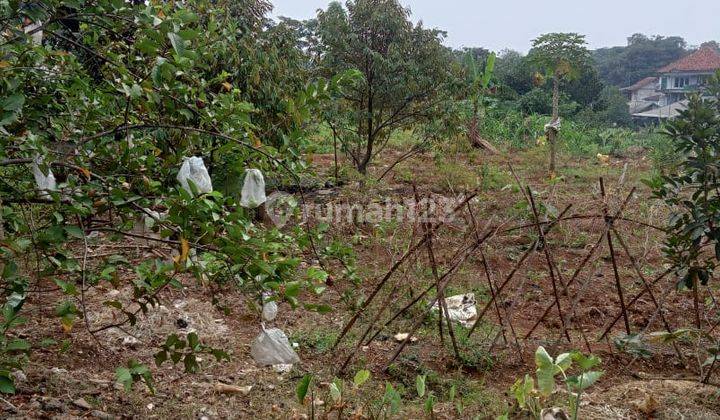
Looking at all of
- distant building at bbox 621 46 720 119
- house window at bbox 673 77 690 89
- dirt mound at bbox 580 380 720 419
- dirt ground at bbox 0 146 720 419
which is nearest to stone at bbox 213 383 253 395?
dirt ground at bbox 0 146 720 419

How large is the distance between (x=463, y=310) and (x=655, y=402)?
1498mm

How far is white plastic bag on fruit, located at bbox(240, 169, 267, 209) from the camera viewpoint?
1.86 metres

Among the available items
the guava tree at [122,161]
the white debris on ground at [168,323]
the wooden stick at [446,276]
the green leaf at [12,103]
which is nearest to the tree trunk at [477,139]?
the white debris on ground at [168,323]

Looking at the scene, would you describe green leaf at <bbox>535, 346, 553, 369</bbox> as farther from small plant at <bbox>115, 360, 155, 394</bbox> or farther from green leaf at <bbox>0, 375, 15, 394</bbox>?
green leaf at <bbox>0, 375, 15, 394</bbox>

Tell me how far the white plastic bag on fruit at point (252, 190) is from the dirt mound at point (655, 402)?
4.57ft

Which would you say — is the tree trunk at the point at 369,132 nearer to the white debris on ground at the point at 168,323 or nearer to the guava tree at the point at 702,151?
the white debris on ground at the point at 168,323

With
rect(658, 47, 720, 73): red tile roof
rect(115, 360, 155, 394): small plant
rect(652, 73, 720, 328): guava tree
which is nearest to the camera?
rect(115, 360, 155, 394): small plant

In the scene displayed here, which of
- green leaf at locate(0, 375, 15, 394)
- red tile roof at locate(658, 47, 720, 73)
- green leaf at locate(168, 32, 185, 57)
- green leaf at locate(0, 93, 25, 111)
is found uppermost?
red tile roof at locate(658, 47, 720, 73)

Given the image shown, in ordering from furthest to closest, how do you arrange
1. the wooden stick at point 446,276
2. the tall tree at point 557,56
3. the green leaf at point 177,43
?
the tall tree at point 557,56, the wooden stick at point 446,276, the green leaf at point 177,43

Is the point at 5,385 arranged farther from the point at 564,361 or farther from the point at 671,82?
the point at 671,82

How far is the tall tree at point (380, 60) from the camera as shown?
6.96 metres

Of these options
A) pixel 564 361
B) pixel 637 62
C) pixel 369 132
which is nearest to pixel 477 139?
pixel 369 132

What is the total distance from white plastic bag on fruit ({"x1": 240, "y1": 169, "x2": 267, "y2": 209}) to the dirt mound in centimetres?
139

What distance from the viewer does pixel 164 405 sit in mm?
2463
